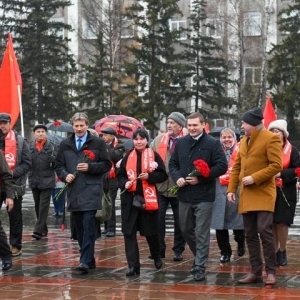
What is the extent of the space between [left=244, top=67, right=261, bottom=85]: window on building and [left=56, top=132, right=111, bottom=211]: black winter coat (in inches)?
1732

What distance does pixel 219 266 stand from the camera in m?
11.3

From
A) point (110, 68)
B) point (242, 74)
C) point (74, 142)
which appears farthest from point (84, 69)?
point (74, 142)

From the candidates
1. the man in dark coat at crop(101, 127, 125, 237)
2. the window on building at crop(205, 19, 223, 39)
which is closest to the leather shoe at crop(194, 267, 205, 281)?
the man in dark coat at crop(101, 127, 125, 237)

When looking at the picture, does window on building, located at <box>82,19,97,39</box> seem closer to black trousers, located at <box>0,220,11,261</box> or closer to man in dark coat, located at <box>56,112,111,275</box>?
man in dark coat, located at <box>56,112,111,275</box>

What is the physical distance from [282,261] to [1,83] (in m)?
9.87

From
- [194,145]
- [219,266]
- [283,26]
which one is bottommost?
[219,266]

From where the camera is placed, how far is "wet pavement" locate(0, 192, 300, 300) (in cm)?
931

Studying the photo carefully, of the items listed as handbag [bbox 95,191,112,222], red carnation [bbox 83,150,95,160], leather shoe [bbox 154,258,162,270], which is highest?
red carnation [bbox 83,150,95,160]

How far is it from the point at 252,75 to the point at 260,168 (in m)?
45.6

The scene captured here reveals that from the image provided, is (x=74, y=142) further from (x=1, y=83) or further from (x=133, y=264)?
(x=1, y=83)

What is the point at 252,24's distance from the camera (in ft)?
177

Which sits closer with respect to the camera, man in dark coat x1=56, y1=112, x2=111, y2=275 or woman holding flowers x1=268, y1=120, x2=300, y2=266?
man in dark coat x1=56, y1=112, x2=111, y2=275

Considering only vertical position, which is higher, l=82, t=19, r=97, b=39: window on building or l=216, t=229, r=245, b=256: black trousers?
l=82, t=19, r=97, b=39: window on building

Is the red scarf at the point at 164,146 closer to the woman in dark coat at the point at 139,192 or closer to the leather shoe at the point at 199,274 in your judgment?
the woman in dark coat at the point at 139,192
